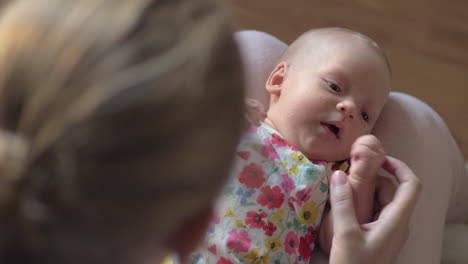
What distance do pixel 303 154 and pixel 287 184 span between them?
9 centimetres

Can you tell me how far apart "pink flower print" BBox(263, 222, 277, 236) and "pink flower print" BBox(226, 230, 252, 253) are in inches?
1.6

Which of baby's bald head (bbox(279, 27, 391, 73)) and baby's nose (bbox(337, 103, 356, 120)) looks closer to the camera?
baby's nose (bbox(337, 103, 356, 120))

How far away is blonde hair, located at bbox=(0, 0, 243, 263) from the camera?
1.46 feet

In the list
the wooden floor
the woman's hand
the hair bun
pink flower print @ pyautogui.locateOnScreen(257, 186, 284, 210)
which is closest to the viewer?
the hair bun

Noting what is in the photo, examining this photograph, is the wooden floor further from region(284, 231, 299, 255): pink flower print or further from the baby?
region(284, 231, 299, 255): pink flower print

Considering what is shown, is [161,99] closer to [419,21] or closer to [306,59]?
[306,59]

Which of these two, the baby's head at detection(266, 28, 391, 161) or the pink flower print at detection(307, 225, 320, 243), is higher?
the baby's head at detection(266, 28, 391, 161)

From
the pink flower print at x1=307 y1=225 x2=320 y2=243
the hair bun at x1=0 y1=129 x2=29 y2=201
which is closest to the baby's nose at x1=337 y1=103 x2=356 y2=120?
the pink flower print at x1=307 y1=225 x2=320 y2=243

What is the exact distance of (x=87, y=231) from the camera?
47cm

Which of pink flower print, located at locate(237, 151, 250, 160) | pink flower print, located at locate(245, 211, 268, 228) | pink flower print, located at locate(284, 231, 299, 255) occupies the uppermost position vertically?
→ pink flower print, located at locate(237, 151, 250, 160)

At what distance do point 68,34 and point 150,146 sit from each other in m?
0.11

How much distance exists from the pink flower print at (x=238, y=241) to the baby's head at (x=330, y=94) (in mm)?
241

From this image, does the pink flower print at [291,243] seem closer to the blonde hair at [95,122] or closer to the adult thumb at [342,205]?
the adult thumb at [342,205]

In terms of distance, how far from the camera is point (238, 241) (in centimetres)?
101
